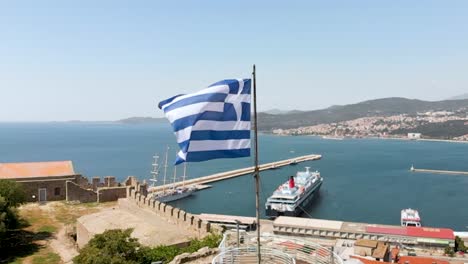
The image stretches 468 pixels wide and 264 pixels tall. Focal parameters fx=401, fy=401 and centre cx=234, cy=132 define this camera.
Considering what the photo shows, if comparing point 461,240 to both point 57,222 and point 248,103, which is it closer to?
point 57,222

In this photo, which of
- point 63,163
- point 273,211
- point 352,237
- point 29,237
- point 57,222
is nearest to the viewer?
point 29,237

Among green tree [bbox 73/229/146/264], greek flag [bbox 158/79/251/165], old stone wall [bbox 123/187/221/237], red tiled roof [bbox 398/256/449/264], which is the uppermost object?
greek flag [bbox 158/79/251/165]

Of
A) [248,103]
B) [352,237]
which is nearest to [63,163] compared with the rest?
[248,103]

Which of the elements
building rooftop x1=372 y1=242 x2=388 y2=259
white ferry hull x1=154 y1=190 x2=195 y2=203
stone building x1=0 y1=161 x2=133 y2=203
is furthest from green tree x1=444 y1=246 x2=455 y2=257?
white ferry hull x1=154 y1=190 x2=195 y2=203

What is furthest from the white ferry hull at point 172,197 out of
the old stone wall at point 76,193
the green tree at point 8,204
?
the green tree at point 8,204

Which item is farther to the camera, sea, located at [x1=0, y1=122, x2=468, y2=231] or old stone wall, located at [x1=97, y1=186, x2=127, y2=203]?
sea, located at [x1=0, y1=122, x2=468, y2=231]

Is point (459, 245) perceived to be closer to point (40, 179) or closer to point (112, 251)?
point (40, 179)

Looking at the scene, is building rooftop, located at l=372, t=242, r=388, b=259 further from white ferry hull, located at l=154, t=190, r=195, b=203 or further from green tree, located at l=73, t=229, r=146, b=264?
white ferry hull, located at l=154, t=190, r=195, b=203
